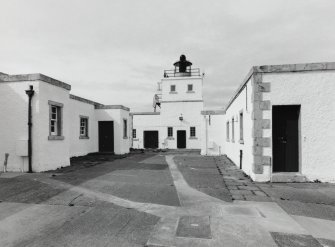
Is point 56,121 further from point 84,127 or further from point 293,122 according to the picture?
point 293,122

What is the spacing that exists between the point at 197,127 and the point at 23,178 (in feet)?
69.4

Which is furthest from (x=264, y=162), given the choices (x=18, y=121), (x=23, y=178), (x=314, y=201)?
(x=18, y=121)

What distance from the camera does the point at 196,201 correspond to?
247 inches

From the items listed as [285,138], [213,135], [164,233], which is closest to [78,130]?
[213,135]

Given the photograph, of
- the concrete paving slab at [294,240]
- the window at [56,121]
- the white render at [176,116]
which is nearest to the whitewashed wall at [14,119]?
the window at [56,121]

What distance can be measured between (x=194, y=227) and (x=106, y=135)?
52.8 feet

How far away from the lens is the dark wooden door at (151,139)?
95.2ft

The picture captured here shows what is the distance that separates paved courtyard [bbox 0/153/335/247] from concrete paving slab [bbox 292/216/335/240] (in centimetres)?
2

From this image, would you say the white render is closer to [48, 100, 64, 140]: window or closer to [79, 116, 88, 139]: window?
[79, 116, 88, 139]: window

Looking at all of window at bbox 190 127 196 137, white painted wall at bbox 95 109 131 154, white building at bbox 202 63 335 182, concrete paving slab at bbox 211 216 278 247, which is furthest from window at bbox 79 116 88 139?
concrete paving slab at bbox 211 216 278 247

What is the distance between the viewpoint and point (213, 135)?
67.4 feet

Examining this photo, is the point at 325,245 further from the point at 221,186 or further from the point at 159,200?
the point at 221,186

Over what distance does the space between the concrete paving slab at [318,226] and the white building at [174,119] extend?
23062mm

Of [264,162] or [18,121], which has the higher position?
[18,121]
